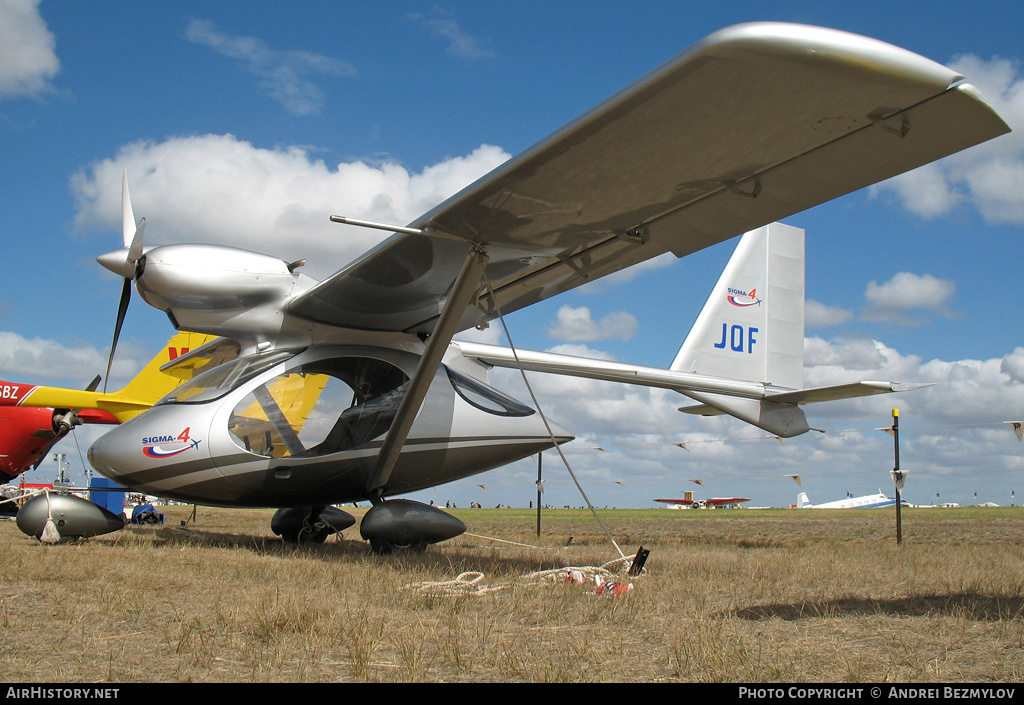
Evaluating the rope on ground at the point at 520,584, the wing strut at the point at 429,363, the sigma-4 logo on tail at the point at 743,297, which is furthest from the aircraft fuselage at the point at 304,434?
the sigma-4 logo on tail at the point at 743,297

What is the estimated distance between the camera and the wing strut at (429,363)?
6008 mm

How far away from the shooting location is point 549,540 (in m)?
11.7

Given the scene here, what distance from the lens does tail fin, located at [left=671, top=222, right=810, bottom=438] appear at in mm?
10422

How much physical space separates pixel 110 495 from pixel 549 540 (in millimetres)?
10216

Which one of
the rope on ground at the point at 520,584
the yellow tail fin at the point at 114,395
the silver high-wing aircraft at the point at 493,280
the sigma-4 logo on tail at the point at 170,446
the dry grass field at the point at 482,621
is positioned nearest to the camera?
the dry grass field at the point at 482,621

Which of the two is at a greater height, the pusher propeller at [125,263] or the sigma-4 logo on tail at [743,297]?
the sigma-4 logo on tail at [743,297]

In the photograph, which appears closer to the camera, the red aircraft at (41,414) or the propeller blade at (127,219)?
the propeller blade at (127,219)

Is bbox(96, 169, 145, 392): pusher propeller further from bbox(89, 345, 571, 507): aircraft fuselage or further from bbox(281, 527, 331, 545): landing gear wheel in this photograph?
bbox(281, 527, 331, 545): landing gear wheel

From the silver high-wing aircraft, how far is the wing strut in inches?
0.8

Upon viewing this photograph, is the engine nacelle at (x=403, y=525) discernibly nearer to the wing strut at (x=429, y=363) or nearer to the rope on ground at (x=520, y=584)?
the wing strut at (x=429, y=363)

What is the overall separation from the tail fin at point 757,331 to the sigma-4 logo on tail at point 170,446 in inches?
250

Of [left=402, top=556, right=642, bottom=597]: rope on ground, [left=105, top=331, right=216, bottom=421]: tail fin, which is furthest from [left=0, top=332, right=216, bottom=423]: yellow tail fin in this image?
[left=402, top=556, right=642, bottom=597]: rope on ground

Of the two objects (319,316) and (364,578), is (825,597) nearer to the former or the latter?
(364,578)
